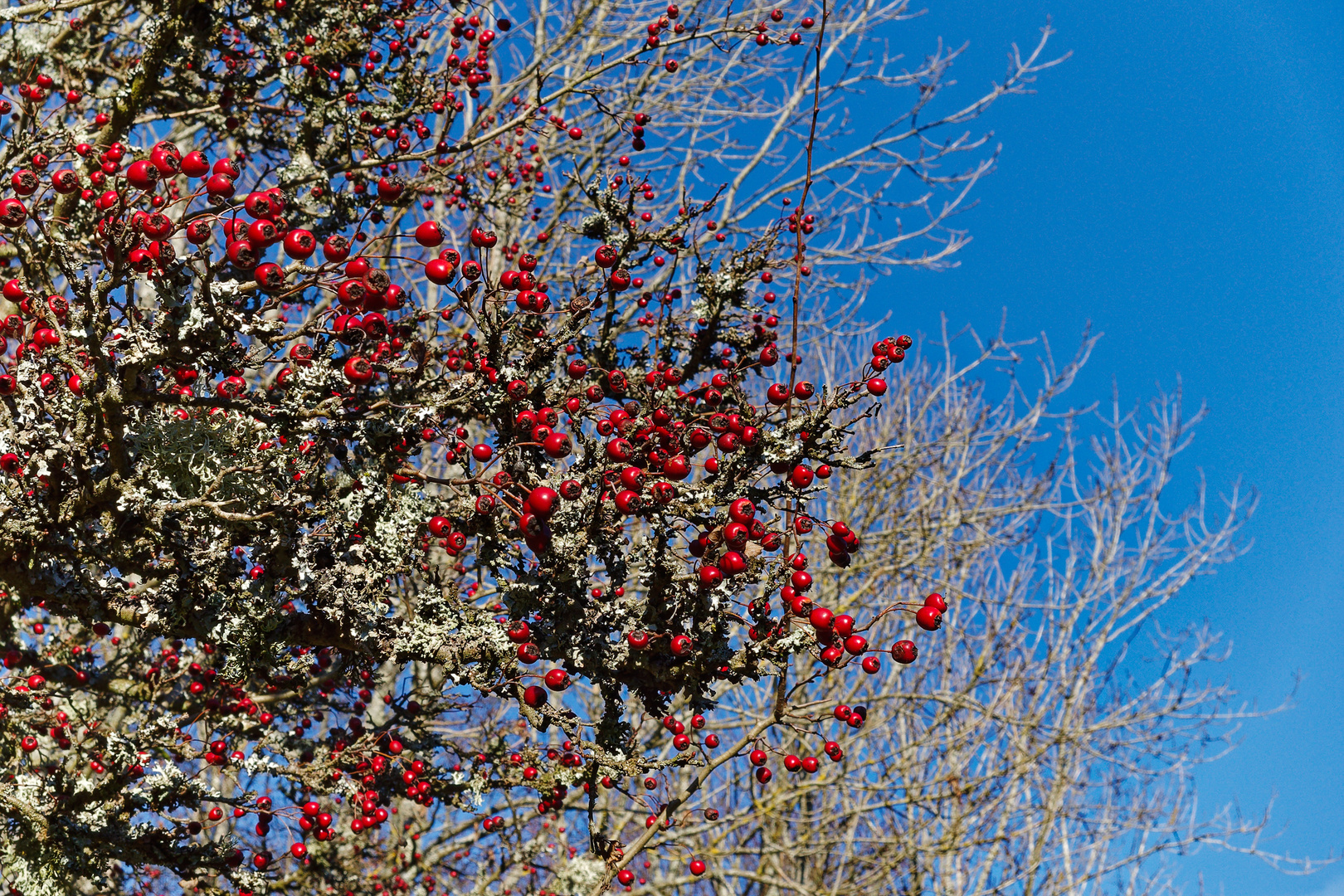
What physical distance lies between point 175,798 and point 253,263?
9.33 ft

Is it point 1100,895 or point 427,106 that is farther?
point 1100,895

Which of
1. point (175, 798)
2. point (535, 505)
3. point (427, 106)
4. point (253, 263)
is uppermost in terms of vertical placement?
point (427, 106)

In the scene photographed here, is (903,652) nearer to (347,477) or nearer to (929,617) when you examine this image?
(929,617)

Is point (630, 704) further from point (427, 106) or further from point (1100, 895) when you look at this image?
point (427, 106)

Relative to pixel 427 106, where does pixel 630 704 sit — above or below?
below

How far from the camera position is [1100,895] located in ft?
27.2

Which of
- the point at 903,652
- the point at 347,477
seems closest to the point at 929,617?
the point at 903,652

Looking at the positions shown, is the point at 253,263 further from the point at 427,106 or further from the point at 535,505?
the point at 427,106

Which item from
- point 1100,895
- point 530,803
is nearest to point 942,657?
point 1100,895

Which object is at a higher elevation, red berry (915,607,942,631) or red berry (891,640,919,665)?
red berry (915,607,942,631)

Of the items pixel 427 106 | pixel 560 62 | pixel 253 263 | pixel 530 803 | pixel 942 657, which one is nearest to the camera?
pixel 253 263

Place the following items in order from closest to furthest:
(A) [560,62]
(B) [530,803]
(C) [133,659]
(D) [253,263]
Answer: (D) [253,263] < (C) [133,659] < (B) [530,803] < (A) [560,62]

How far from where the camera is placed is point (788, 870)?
8.63m

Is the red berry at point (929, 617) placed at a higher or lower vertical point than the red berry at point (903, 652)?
higher
